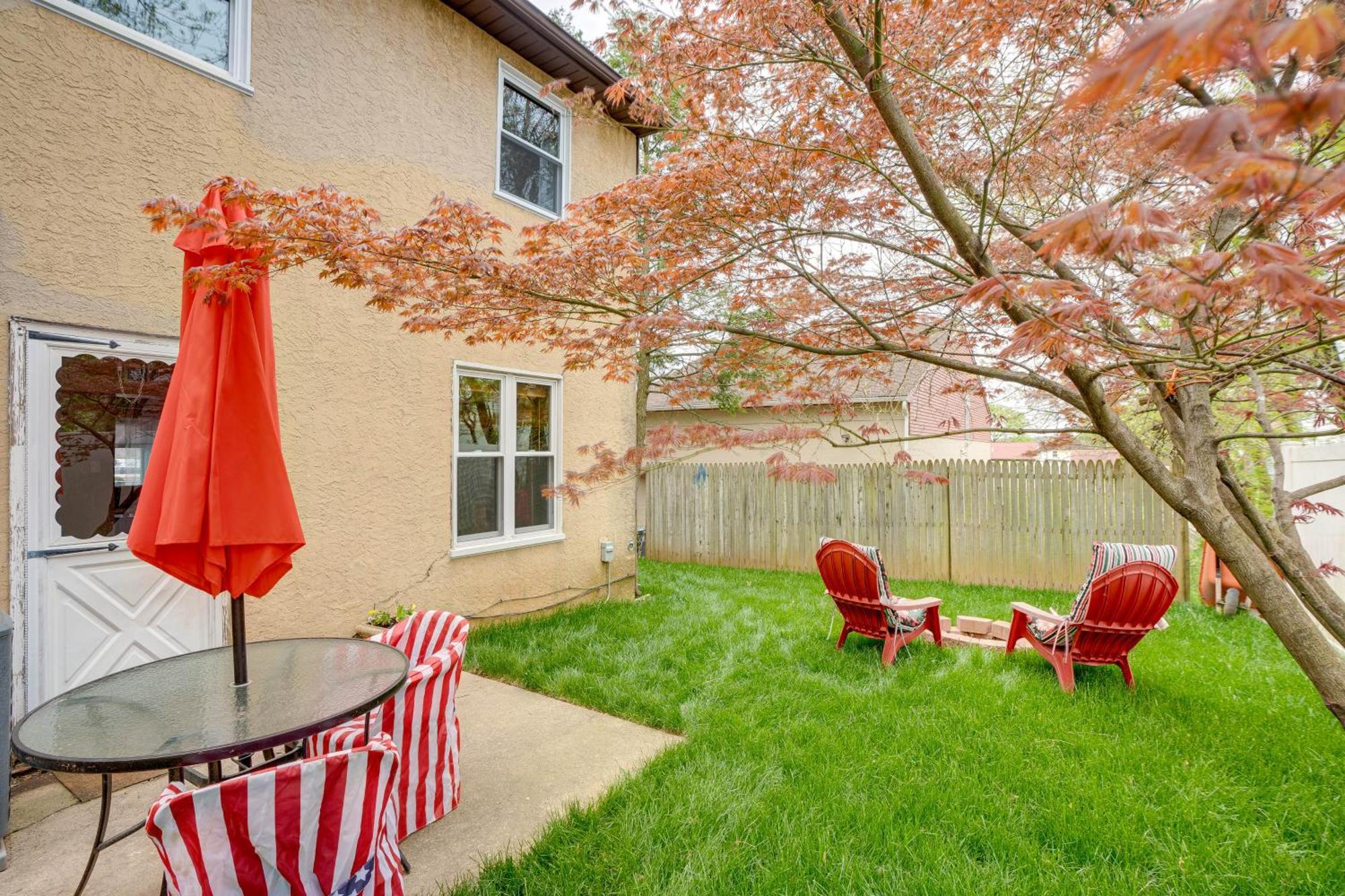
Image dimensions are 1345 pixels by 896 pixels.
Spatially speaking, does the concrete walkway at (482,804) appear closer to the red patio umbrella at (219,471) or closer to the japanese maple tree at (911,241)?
the red patio umbrella at (219,471)

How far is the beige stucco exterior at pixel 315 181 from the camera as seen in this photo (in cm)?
352

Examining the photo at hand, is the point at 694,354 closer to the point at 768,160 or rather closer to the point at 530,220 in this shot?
the point at 768,160

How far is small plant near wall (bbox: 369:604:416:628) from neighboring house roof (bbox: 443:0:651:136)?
4.80 m

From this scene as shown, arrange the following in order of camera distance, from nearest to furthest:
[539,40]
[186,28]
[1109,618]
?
1. [186,28]
2. [1109,618]
3. [539,40]

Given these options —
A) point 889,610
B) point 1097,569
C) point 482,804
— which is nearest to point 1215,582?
point 1097,569

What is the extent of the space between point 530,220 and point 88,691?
18.3ft

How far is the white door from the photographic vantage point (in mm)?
3436

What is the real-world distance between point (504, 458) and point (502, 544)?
36.0 inches

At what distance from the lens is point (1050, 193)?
400 centimetres

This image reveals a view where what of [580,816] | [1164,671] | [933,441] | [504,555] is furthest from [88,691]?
[933,441]

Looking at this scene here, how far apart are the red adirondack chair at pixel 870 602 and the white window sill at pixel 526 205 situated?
4272 millimetres

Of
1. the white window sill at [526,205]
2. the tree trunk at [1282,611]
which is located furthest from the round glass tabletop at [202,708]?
the white window sill at [526,205]

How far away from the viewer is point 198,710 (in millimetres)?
2193

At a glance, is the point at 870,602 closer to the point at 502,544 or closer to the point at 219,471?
the point at 502,544
